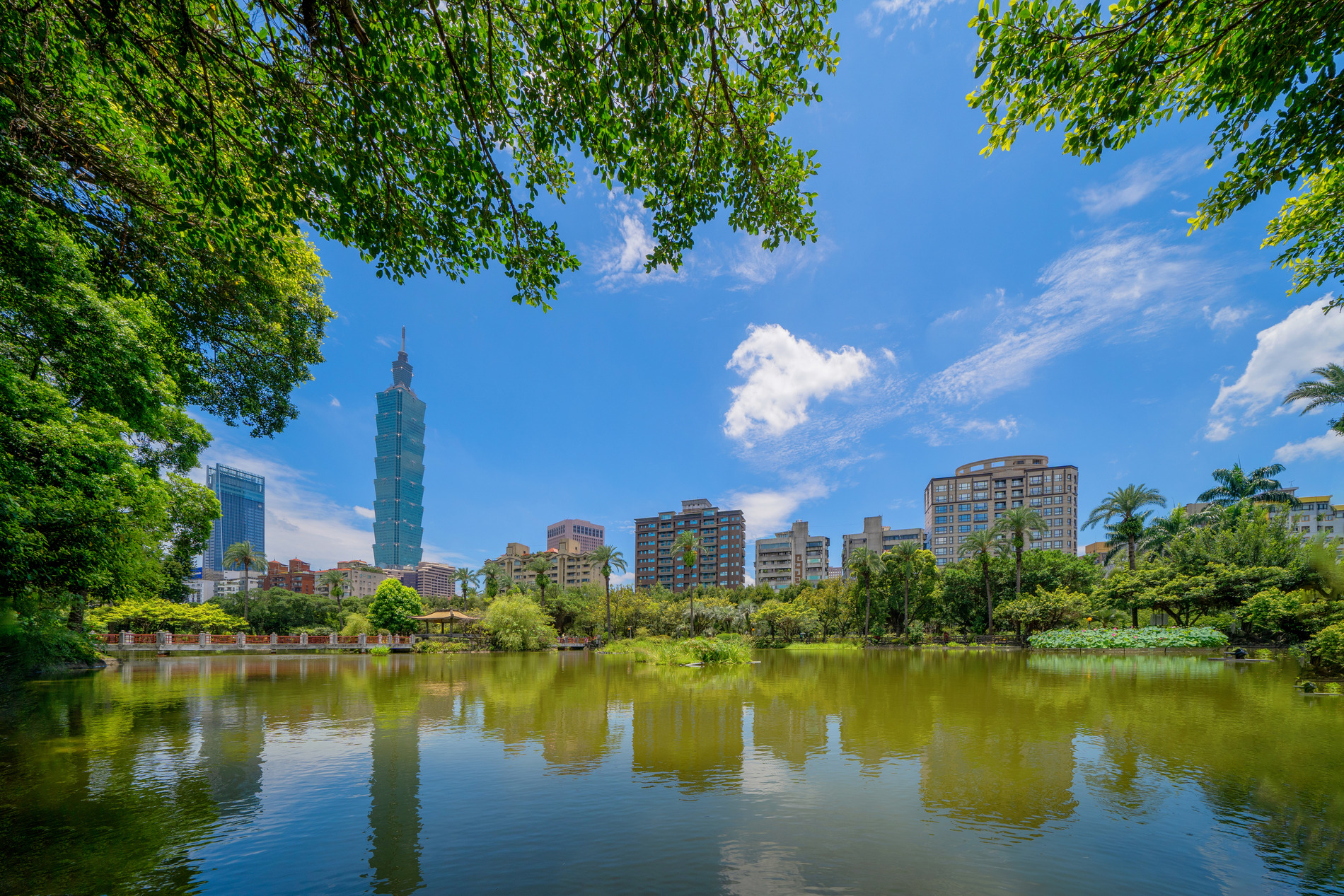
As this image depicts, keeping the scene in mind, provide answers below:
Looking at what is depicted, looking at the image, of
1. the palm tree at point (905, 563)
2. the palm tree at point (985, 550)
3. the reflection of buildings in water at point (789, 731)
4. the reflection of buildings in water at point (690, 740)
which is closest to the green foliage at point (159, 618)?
the reflection of buildings in water at point (690, 740)

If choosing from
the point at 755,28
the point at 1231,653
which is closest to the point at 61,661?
the point at 755,28

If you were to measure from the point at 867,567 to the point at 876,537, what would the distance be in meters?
66.6

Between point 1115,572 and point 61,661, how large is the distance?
61413 millimetres

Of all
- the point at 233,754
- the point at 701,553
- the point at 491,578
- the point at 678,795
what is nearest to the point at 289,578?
the point at 491,578

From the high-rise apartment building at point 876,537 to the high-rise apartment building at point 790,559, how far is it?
590cm

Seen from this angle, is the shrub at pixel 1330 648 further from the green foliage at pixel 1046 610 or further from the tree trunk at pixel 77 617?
the tree trunk at pixel 77 617

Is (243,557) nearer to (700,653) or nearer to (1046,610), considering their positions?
(700,653)

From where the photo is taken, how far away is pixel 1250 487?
143ft

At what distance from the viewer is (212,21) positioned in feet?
16.8

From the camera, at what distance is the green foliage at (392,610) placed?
49.1 metres

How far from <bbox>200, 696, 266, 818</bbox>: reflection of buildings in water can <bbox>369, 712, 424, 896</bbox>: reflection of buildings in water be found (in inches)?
67.7

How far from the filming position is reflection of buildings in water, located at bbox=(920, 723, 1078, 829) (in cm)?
727

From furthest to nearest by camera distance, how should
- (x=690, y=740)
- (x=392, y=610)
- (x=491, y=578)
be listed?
(x=491, y=578) < (x=392, y=610) < (x=690, y=740)

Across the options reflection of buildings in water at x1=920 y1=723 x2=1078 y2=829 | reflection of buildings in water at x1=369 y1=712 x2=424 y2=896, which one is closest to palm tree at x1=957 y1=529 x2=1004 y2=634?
reflection of buildings in water at x1=920 y1=723 x2=1078 y2=829
